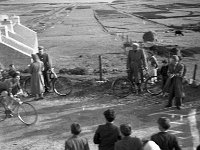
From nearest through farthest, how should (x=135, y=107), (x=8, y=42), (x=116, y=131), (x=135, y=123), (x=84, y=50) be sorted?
(x=116, y=131)
(x=135, y=123)
(x=135, y=107)
(x=8, y=42)
(x=84, y=50)

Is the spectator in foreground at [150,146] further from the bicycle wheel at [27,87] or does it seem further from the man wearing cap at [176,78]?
the bicycle wheel at [27,87]

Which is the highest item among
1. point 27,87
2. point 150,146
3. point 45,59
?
point 45,59

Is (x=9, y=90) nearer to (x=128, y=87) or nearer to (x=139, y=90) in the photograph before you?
(x=128, y=87)

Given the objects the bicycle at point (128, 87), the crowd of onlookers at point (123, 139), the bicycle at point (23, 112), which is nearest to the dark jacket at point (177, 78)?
the bicycle at point (128, 87)

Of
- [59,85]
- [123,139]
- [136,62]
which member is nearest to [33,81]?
[59,85]

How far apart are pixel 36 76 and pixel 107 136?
5920mm

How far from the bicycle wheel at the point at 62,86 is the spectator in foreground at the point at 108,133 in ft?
20.6

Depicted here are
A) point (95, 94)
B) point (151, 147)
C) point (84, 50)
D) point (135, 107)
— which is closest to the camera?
point (151, 147)

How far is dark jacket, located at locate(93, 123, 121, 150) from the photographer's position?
5910 millimetres

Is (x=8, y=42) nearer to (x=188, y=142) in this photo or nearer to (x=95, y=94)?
(x=95, y=94)

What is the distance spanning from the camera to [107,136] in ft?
19.5

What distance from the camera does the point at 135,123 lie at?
9297mm

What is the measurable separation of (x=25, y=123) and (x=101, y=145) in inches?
164

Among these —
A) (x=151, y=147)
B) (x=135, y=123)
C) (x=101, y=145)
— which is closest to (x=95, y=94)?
(x=135, y=123)
